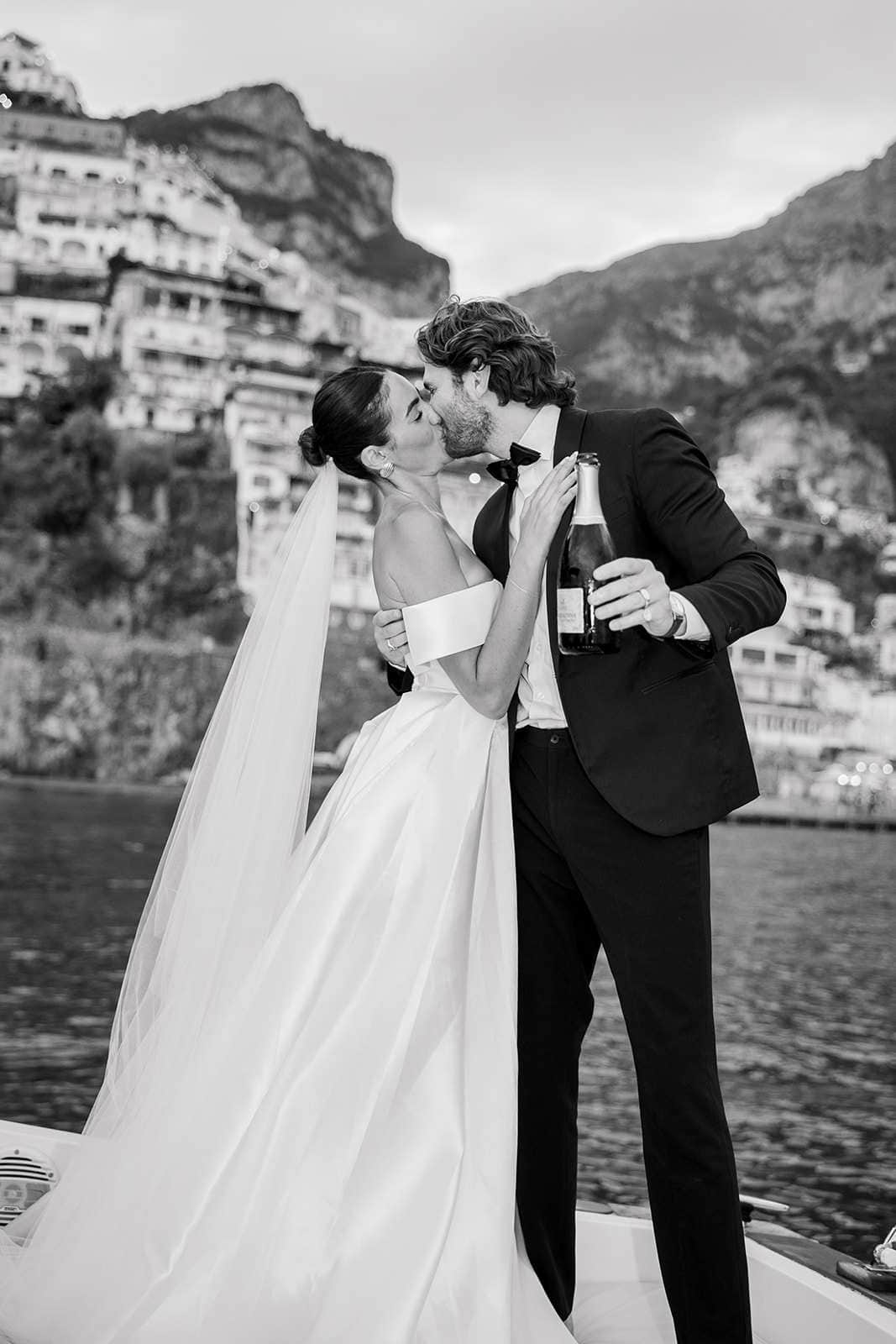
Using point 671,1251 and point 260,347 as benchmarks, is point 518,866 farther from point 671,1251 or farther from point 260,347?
point 260,347

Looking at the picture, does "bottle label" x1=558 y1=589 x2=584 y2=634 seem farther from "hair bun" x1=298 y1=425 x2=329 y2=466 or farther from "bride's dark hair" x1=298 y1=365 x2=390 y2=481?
"hair bun" x1=298 y1=425 x2=329 y2=466

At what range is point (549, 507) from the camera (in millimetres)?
2818

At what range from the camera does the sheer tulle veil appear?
9.77 ft

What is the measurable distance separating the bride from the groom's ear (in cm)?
32

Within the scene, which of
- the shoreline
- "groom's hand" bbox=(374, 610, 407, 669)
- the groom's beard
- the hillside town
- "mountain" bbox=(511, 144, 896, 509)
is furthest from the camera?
"mountain" bbox=(511, 144, 896, 509)

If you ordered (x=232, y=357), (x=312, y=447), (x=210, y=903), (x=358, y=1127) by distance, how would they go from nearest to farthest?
(x=358, y=1127), (x=210, y=903), (x=312, y=447), (x=232, y=357)

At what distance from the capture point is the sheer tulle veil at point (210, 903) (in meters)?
2.98

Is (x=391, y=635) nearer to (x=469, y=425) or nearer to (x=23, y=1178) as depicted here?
(x=469, y=425)

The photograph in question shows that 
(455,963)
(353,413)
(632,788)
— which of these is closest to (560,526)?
(632,788)

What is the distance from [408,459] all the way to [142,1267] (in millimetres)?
1928

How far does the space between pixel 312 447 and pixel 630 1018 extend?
164 centimetres

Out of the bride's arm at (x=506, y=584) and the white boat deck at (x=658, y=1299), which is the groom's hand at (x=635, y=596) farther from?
the white boat deck at (x=658, y=1299)

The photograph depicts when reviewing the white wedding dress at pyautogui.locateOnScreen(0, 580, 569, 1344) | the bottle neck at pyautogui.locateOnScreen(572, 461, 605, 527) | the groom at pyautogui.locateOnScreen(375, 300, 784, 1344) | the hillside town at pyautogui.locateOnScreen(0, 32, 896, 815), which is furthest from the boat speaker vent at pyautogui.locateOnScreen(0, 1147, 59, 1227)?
the hillside town at pyautogui.locateOnScreen(0, 32, 896, 815)

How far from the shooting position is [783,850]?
172 feet
